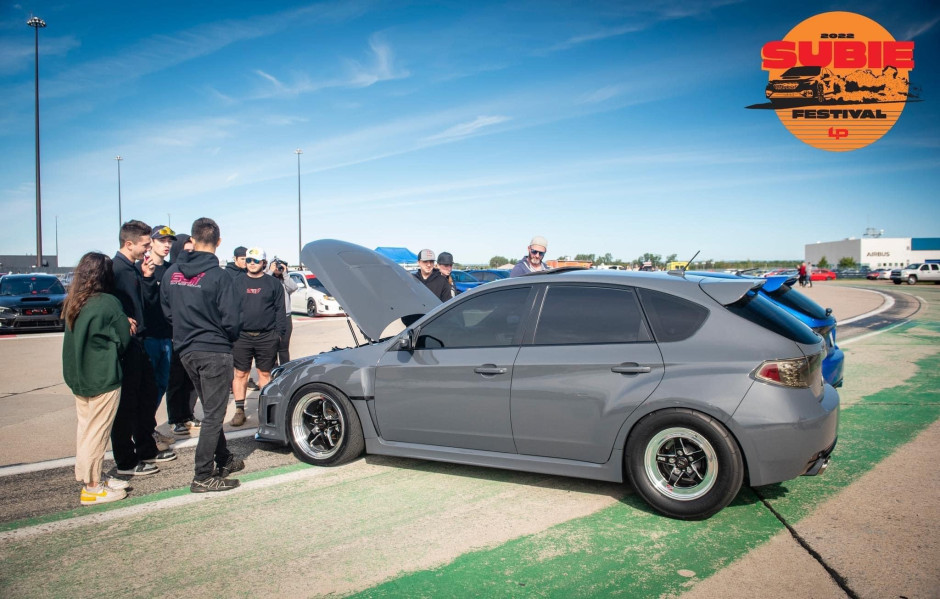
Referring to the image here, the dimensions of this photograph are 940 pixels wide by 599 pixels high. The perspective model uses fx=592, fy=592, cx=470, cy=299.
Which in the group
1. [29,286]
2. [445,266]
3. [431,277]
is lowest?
[29,286]

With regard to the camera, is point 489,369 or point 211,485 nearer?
point 489,369

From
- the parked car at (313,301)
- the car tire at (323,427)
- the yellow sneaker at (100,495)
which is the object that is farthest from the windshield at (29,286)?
the car tire at (323,427)

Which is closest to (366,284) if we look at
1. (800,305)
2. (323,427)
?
(323,427)

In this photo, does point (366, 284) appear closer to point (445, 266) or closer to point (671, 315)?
point (671, 315)

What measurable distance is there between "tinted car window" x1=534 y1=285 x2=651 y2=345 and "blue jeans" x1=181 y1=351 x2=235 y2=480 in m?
2.45

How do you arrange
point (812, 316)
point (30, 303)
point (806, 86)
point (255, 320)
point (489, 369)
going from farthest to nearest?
point (806, 86), point (30, 303), point (255, 320), point (812, 316), point (489, 369)

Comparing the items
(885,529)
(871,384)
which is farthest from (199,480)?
(871,384)

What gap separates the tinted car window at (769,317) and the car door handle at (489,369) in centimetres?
159

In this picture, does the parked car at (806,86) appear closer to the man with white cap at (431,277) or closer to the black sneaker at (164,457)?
the man with white cap at (431,277)

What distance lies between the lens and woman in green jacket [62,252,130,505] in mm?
4211

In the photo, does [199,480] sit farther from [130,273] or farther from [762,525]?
[762,525]

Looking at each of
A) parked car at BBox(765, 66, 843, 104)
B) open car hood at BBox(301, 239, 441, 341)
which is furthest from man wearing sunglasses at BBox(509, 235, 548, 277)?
parked car at BBox(765, 66, 843, 104)

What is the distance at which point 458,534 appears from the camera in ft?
12.0

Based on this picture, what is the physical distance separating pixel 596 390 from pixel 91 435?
3593mm
